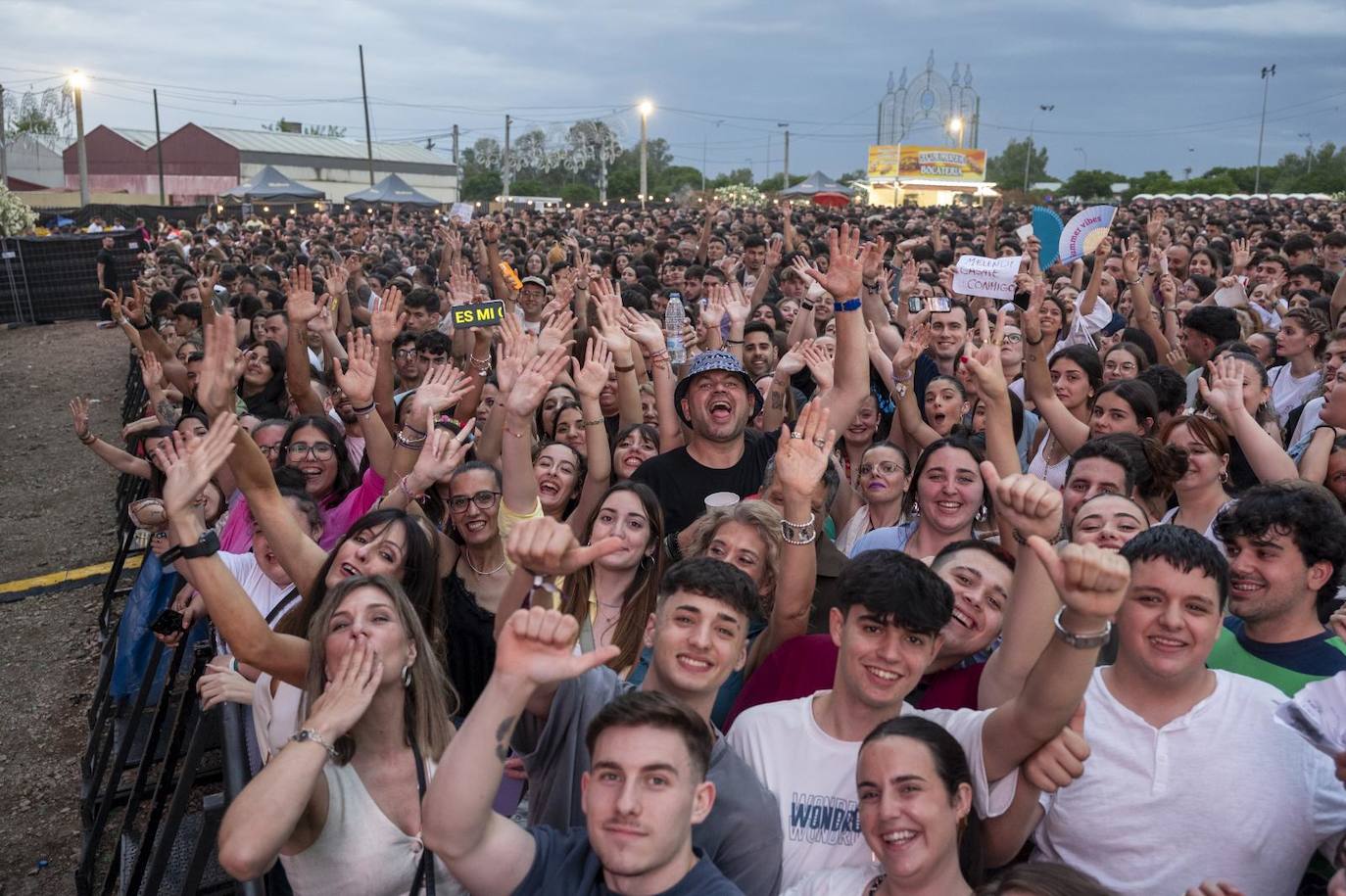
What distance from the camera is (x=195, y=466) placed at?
3.22 m

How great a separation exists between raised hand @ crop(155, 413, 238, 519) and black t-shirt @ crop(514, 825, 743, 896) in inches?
58.2

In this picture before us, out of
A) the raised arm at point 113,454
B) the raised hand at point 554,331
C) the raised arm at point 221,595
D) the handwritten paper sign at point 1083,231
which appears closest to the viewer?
the raised arm at point 221,595

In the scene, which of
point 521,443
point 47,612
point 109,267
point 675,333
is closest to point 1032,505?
point 521,443

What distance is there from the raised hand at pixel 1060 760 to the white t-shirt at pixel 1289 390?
477 cm

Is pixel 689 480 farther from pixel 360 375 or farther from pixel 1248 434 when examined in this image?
pixel 1248 434

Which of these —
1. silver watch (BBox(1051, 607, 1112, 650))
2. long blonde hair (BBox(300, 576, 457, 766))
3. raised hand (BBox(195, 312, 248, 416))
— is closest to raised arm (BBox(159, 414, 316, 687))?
long blonde hair (BBox(300, 576, 457, 766))

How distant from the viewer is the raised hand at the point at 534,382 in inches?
160

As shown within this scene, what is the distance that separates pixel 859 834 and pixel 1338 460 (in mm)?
3010

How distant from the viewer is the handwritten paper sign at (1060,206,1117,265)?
29.5ft

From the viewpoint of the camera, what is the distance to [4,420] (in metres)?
13.9

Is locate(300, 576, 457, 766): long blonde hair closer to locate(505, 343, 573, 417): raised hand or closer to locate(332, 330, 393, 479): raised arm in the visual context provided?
locate(505, 343, 573, 417): raised hand

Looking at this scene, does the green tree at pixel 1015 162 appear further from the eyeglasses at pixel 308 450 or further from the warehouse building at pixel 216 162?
the eyeglasses at pixel 308 450

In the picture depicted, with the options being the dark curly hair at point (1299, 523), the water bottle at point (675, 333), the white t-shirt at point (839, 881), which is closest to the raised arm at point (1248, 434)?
the dark curly hair at point (1299, 523)

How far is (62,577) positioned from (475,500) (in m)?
5.80
